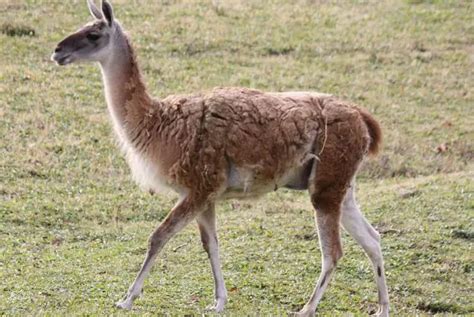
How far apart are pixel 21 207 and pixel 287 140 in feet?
13.9

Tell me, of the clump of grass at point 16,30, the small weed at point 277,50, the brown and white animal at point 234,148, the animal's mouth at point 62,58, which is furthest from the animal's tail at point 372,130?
the clump of grass at point 16,30

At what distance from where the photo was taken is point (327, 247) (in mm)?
8125

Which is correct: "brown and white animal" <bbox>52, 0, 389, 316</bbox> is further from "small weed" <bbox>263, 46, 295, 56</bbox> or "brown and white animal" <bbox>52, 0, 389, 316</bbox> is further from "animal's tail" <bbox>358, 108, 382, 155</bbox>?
"small weed" <bbox>263, 46, 295, 56</bbox>

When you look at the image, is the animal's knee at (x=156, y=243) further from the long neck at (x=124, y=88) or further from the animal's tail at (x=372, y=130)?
the animal's tail at (x=372, y=130)

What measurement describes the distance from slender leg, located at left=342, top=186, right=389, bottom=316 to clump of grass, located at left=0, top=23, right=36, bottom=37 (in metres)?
10.9

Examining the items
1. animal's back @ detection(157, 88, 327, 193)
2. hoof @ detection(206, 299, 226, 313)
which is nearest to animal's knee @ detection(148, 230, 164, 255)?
animal's back @ detection(157, 88, 327, 193)

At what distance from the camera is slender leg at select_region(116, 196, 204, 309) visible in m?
7.84

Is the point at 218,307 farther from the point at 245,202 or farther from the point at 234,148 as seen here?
the point at 245,202

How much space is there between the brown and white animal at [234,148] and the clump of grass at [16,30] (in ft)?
32.7

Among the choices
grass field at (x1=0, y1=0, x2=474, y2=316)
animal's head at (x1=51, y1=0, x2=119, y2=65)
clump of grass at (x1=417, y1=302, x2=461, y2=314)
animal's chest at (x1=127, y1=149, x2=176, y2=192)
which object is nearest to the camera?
animal's chest at (x1=127, y1=149, x2=176, y2=192)

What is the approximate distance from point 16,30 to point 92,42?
1005cm

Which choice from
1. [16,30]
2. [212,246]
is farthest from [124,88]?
[16,30]

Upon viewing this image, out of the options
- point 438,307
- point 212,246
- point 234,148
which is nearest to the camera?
point 234,148

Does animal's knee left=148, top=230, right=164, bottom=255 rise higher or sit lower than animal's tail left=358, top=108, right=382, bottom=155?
lower
